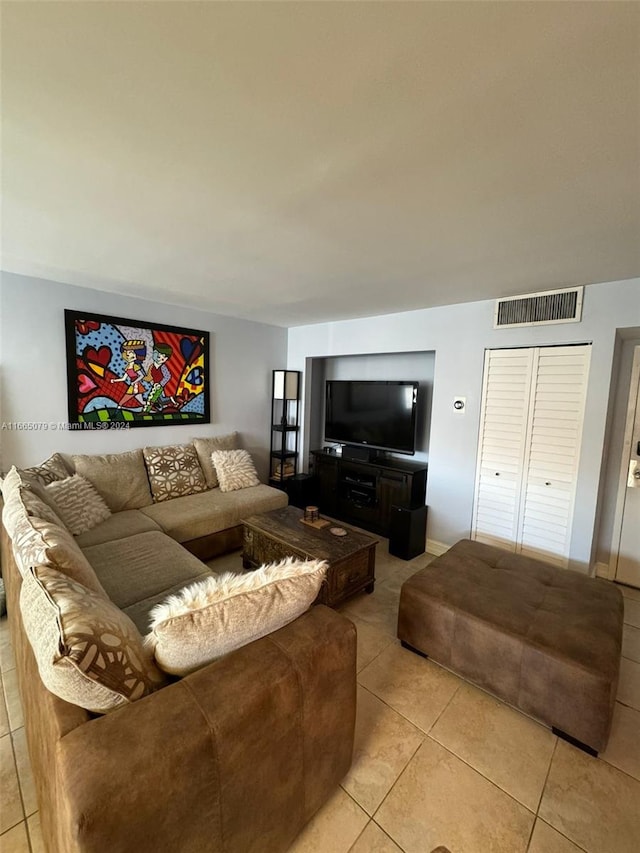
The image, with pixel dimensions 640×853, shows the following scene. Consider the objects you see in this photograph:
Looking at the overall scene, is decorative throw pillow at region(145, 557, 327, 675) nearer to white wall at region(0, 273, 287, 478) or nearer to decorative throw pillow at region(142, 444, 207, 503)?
decorative throw pillow at region(142, 444, 207, 503)

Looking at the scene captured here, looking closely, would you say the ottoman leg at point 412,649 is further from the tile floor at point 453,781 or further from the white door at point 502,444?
the white door at point 502,444

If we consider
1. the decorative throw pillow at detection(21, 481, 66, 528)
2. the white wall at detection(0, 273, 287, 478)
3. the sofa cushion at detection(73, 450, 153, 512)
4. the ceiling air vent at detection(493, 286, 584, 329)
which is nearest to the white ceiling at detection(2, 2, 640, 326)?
the ceiling air vent at detection(493, 286, 584, 329)

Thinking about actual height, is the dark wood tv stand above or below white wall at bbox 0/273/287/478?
below

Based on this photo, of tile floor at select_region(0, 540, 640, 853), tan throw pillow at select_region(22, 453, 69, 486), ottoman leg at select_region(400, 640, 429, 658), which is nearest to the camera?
tile floor at select_region(0, 540, 640, 853)

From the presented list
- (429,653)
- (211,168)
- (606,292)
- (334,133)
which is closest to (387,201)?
(334,133)

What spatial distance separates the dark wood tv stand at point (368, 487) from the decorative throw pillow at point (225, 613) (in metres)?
2.25

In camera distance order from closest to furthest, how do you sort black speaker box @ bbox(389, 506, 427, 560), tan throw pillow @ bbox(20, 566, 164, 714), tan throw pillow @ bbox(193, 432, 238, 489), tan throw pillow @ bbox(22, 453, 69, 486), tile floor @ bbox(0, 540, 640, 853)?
tan throw pillow @ bbox(20, 566, 164, 714), tile floor @ bbox(0, 540, 640, 853), tan throw pillow @ bbox(22, 453, 69, 486), black speaker box @ bbox(389, 506, 427, 560), tan throw pillow @ bbox(193, 432, 238, 489)

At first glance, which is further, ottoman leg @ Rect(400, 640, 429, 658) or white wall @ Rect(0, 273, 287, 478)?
white wall @ Rect(0, 273, 287, 478)

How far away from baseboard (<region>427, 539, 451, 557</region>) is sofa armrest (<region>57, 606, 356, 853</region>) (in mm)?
2240

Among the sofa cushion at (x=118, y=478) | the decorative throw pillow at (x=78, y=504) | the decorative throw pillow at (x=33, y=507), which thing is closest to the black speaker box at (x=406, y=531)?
the sofa cushion at (x=118, y=478)

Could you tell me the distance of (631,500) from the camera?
2746mm

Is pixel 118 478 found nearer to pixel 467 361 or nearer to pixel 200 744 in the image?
pixel 200 744

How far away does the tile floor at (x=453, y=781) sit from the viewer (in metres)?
1.20

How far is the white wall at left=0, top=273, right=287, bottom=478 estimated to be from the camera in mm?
2695
